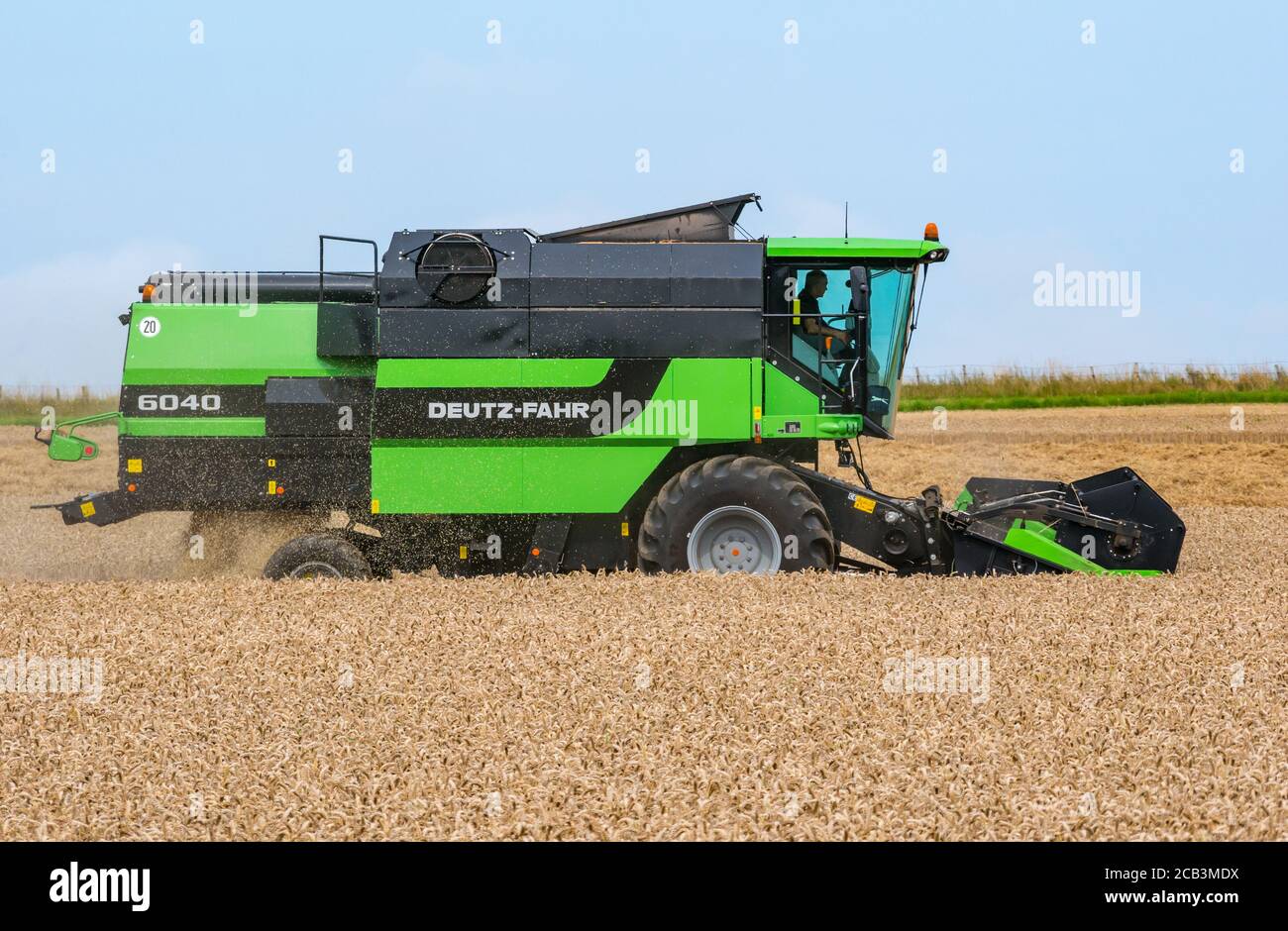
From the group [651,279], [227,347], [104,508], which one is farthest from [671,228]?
[104,508]

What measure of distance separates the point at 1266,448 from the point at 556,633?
18.0 metres

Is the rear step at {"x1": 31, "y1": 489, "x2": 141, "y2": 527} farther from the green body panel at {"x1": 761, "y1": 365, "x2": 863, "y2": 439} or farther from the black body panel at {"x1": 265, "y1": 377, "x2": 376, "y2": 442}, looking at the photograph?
the green body panel at {"x1": 761, "y1": 365, "x2": 863, "y2": 439}

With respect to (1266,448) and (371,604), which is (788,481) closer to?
(371,604)

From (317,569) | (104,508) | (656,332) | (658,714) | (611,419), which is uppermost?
(656,332)

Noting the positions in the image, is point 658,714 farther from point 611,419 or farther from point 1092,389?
point 1092,389

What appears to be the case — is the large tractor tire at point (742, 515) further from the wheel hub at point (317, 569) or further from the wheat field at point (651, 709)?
the wheel hub at point (317, 569)

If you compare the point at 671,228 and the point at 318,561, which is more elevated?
the point at 671,228

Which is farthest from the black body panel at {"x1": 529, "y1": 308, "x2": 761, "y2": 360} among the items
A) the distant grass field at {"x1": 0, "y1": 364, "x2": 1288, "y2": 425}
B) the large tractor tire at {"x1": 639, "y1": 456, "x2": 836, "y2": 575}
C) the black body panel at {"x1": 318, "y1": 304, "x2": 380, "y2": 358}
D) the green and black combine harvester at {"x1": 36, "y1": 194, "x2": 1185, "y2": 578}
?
the distant grass field at {"x1": 0, "y1": 364, "x2": 1288, "y2": 425}

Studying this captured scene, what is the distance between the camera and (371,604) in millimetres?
8500

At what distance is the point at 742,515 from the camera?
9.34 m

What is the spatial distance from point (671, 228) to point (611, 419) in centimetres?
159

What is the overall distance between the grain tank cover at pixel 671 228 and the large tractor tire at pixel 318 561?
2.79 meters

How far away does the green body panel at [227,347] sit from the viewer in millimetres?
9906

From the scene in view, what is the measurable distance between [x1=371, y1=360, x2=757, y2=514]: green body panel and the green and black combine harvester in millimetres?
16
